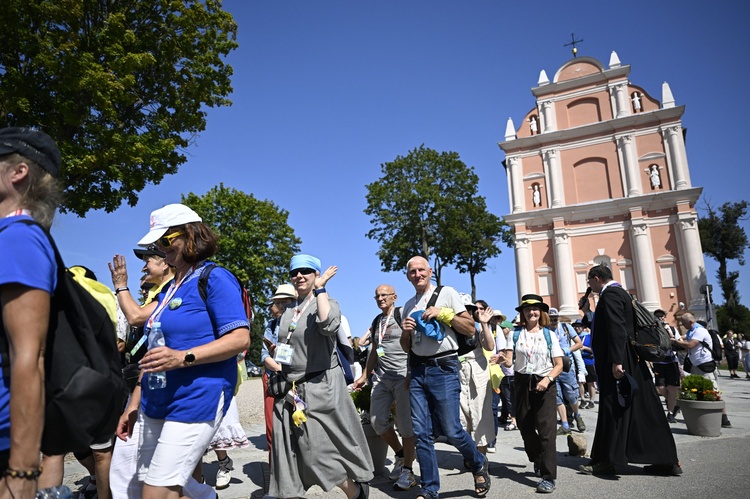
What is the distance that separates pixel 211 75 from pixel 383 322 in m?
9.51

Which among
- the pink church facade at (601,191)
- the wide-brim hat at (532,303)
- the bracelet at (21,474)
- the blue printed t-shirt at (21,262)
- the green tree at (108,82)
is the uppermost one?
the pink church facade at (601,191)

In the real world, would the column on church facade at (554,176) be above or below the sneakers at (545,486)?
above

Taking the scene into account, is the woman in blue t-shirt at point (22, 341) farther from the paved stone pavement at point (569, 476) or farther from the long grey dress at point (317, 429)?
the paved stone pavement at point (569, 476)

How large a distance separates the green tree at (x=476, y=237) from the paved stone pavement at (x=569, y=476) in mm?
33146

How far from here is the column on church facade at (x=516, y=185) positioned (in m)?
43.0

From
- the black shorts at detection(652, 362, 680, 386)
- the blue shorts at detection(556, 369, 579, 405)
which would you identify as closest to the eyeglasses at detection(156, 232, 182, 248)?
the blue shorts at detection(556, 369, 579, 405)

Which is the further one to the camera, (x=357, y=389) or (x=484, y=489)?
(x=357, y=389)

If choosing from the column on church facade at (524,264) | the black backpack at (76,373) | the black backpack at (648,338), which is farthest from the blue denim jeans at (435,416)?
the column on church facade at (524,264)

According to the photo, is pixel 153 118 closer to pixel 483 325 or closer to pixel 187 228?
pixel 483 325

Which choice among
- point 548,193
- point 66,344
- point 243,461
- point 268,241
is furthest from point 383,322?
point 548,193

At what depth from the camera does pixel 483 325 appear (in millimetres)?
6586

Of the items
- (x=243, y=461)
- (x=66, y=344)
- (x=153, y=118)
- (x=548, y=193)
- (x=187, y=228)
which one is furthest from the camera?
(x=548, y=193)

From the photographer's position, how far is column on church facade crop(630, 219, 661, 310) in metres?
37.8

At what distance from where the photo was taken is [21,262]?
5.48 feet
